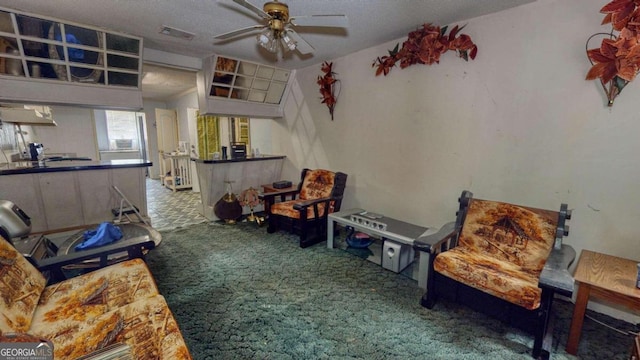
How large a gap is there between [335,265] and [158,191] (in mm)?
5524

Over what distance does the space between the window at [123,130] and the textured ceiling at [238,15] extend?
6.01m

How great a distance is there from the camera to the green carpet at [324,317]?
5.51 ft

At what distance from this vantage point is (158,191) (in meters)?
6.44

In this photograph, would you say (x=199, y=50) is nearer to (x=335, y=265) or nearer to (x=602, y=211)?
(x=335, y=265)

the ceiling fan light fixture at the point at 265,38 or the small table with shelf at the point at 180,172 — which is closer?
the ceiling fan light fixture at the point at 265,38

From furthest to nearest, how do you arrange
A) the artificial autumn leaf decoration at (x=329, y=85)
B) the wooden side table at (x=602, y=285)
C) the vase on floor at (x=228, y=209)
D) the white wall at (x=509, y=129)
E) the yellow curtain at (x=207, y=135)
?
1. the yellow curtain at (x=207, y=135)
2. the vase on floor at (x=228, y=209)
3. the artificial autumn leaf decoration at (x=329, y=85)
4. the white wall at (x=509, y=129)
5. the wooden side table at (x=602, y=285)

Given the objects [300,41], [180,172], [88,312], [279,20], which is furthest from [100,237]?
[180,172]

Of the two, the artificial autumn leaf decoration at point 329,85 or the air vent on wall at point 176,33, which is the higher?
the air vent on wall at point 176,33

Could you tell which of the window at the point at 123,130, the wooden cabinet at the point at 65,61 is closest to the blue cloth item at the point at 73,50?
the wooden cabinet at the point at 65,61

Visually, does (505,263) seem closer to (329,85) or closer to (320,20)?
(320,20)

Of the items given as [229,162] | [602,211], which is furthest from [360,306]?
[229,162]

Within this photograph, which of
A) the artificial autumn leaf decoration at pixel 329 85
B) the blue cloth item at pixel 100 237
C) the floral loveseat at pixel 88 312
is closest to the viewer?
the floral loveseat at pixel 88 312

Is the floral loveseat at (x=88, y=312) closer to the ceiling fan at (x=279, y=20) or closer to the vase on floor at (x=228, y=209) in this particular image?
the ceiling fan at (x=279, y=20)

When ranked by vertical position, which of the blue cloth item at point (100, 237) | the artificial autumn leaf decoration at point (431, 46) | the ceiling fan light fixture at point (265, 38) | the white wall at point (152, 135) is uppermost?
the artificial autumn leaf decoration at point (431, 46)
